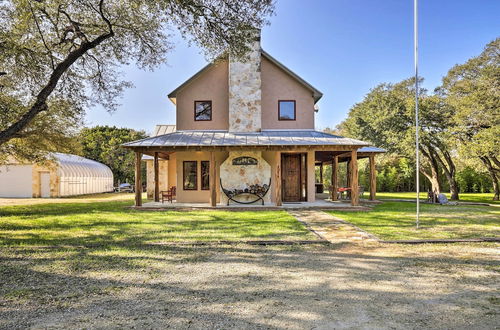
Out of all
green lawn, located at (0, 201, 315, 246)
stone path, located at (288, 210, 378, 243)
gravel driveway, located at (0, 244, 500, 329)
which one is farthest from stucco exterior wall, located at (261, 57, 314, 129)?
gravel driveway, located at (0, 244, 500, 329)

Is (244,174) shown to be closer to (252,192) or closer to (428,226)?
(252,192)

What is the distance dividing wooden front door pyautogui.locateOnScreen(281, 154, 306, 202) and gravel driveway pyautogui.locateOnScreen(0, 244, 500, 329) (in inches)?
370

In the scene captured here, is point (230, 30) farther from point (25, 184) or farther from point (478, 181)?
point (478, 181)

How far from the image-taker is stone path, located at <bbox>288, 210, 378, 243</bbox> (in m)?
7.31

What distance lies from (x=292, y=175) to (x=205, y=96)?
627cm

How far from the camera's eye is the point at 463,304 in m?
3.62

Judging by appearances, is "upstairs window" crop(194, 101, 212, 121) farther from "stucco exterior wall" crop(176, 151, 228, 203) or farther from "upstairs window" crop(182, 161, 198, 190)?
"upstairs window" crop(182, 161, 198, 190)

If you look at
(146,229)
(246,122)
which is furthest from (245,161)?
(146,229)

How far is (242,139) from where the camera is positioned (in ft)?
44.9

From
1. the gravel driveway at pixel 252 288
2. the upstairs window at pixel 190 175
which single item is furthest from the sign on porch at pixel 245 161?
the gravel driveway at pixel 252 288

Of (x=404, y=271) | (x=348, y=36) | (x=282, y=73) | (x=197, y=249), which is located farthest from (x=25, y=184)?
(x=404, y=271)

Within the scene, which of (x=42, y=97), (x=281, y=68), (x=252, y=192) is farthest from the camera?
(x=281, y=68)

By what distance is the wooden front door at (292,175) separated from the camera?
51.8ft

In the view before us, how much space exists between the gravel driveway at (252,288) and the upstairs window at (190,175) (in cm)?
958
